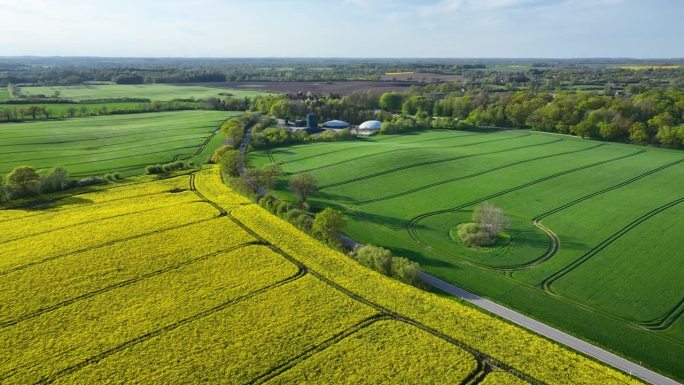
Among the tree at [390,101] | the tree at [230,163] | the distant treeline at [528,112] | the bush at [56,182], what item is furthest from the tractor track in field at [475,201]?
the tree at [390,101]

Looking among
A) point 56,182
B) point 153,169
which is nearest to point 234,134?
point 153,169

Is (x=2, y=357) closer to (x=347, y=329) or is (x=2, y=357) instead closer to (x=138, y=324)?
(x=138, y=324)

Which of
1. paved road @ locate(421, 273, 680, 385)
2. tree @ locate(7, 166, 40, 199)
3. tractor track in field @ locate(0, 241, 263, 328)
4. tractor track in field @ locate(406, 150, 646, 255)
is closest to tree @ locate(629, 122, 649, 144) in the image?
tractor track in field @ locate(406, 150, 646, 255)

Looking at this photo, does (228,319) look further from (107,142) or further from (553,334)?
(107,142)

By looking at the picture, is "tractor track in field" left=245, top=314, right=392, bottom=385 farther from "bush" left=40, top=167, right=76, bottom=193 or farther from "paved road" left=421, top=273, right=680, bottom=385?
"bush" left=40, top=167, right=76, bottom=193

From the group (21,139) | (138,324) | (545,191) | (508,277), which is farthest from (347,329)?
(21,139)
